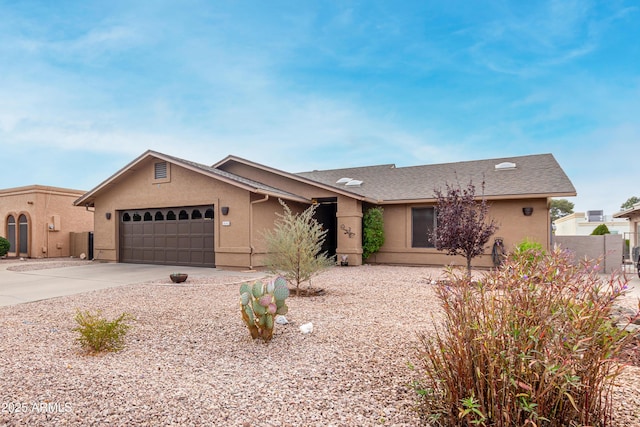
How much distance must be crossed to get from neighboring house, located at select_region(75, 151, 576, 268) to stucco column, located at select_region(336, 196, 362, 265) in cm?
4

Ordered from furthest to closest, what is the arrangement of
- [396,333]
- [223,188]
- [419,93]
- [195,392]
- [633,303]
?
[419,93], [223,188], [633,303], [396,333], [195,392]

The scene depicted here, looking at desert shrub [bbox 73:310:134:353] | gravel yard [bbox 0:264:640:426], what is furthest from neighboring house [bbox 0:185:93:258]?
desert shrub [bbox 73:310:134:353]

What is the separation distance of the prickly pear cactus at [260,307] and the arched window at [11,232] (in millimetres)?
21138

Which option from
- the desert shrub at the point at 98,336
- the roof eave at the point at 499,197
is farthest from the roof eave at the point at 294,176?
the desert shrub at the point at 98,336

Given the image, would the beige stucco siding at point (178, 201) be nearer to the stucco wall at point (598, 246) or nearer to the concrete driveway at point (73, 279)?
the concrete driveway at point (73, 279)

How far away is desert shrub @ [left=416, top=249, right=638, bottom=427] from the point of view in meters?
2.37

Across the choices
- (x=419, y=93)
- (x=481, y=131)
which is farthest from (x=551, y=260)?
(x=481, y=131)

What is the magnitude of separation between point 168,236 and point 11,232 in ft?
40.2

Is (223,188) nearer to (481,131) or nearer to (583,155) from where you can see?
(481,131)

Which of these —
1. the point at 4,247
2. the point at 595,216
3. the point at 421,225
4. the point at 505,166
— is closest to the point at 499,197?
the point at 421,225

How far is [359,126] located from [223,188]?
326 inches

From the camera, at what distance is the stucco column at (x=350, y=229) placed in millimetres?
13711

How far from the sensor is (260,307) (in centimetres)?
455

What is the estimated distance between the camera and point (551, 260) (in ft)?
9.39
